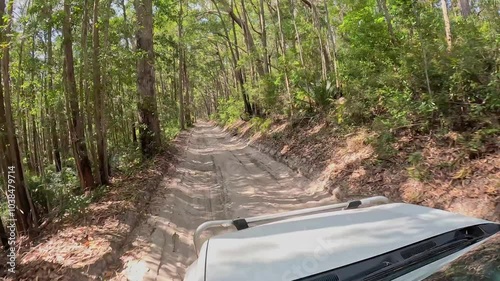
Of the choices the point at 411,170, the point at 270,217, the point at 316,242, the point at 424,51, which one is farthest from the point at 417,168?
the point at 316,242

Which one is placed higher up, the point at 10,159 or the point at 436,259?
the point at 10,159

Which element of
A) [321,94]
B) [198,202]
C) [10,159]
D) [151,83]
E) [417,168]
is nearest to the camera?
[417,168]

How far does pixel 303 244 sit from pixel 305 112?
13030 millimetres

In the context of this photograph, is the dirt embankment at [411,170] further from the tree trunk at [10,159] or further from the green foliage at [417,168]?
the tree trunk at [10,159]

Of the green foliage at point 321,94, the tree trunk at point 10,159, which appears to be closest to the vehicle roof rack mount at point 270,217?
the tree trunk at point 10,159

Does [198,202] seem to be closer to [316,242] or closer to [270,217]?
[270,217]

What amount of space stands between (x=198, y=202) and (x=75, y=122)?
372cm

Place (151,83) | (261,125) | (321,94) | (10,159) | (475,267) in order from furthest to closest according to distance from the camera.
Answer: (261,125)
(321,94)
(151,83)
(10,159)
(475,267)

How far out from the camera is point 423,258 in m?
2.14

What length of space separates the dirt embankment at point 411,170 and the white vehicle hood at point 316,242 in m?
2.63

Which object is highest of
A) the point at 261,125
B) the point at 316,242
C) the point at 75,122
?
the point at 75,122

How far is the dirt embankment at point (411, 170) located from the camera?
515 centimetres

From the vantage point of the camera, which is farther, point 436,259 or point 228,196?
point 228,196

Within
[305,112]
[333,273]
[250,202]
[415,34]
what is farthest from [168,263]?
[305,112]
